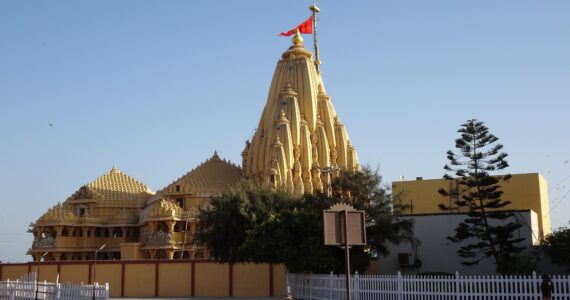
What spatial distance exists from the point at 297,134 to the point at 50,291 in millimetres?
30805

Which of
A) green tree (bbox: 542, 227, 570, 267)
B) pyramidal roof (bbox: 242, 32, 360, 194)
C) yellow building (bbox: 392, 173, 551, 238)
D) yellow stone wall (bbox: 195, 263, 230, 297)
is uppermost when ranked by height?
pyramidal roof (bbox: 242, 32, 360, 194)

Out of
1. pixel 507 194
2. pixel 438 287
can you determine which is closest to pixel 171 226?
pixel 507 194

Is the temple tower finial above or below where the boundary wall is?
above

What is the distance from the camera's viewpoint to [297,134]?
2248 inches

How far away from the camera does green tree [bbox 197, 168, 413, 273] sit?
28750 mm

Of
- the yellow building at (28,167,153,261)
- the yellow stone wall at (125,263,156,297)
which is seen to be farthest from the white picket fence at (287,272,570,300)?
the yellow building at (28,167,153,261)

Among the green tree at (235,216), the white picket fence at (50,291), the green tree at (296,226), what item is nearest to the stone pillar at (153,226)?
the white picket fence at (50,291)

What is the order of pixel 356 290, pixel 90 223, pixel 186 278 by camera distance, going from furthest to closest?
pixel 90 223 < pixel 186 278 < pixel 356 290

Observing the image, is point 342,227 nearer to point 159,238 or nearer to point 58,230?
point 159,238

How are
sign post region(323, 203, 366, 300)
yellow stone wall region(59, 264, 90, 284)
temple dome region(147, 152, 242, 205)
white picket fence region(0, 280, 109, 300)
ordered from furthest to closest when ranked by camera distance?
temple dome region(147, 152, 242, 205), yellow stone wall region(59, 264, 90, 284), white picket fence region(0, 280, 109, 300), sign post region(323, 203, 366, 300)

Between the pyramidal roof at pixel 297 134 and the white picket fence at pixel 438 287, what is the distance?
29.4 metres

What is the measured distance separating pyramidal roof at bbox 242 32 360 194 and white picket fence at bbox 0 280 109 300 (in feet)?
79.8

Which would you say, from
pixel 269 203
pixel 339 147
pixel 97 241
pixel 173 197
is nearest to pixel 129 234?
pixel 97 241

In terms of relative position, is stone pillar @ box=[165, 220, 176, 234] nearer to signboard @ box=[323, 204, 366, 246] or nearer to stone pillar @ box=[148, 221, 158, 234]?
stone pillar @ box=[148, 221, 158, 234]
